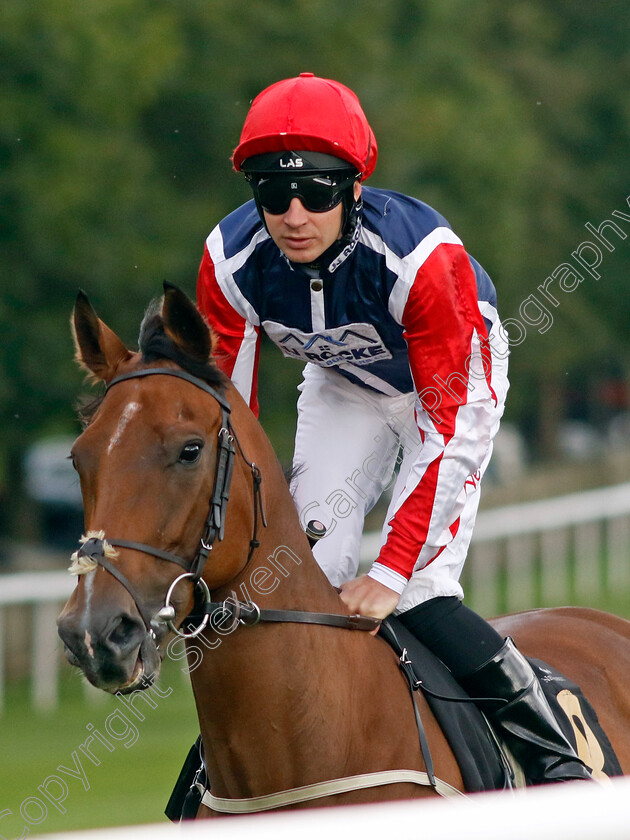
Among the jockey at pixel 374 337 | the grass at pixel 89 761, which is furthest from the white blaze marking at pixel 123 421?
the grass at pixel 89 761

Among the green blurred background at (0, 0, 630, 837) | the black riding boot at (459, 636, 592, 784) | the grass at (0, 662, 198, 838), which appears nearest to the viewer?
the black riding boot at (459, 636, 592, 784)

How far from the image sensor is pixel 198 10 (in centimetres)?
1309

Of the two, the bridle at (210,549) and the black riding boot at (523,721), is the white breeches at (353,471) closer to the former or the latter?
the black riding boot at (523,721)

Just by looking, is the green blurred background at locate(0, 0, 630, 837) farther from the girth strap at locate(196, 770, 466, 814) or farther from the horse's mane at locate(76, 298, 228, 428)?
the horse's mane at locate(76, 298, 228, 428)

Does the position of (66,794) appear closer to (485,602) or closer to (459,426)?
(459,426)

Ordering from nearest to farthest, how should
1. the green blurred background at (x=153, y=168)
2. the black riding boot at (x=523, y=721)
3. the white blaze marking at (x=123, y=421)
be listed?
the white blaze marking at (x=123, y=421) → the black riding boot at (x=523, y=721) → the green blurred background at (x=153, y=168)

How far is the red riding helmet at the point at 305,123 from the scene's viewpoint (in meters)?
2.99

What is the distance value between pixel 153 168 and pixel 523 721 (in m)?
10.4

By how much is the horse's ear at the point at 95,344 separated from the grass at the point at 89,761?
309 cm

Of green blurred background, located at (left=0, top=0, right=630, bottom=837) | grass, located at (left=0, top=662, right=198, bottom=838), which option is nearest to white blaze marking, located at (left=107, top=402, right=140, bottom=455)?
grass, located at (left=0, top=662, right=198, bottom=838)

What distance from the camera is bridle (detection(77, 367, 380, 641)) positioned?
8.05ft

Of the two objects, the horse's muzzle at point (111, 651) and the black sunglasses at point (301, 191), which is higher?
the black sunglasses at point (301, 191)

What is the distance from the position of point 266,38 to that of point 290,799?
1186cm

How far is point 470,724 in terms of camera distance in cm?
308
